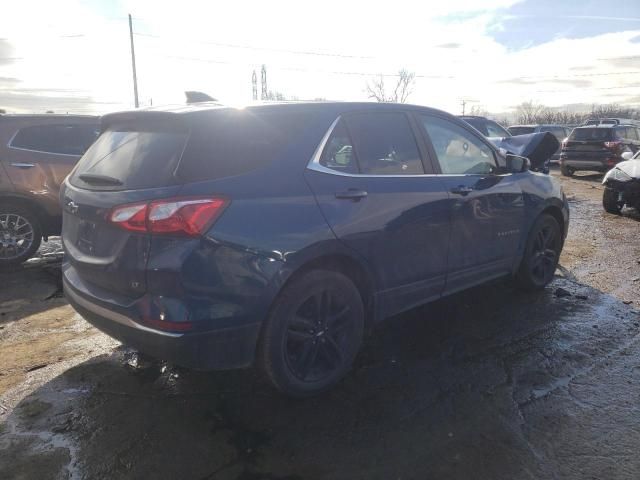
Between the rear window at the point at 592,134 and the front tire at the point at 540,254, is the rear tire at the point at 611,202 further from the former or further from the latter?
the rear window at the point at 592,134

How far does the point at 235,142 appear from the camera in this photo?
106 inches

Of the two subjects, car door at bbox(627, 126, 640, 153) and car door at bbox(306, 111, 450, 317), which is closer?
car door at bbox(306, 111, 450, 317)

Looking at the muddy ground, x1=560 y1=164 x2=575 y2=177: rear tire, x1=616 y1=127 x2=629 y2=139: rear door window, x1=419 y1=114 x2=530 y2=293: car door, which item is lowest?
the muddy ground

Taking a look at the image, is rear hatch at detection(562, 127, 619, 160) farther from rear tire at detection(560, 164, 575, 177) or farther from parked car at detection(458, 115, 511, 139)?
parked car at detection(458, 115, 511, 139)

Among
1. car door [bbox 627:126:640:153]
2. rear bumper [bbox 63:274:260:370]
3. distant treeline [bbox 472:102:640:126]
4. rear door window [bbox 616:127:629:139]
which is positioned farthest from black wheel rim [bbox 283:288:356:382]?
distant treeline [bbox 472:102:640:126]

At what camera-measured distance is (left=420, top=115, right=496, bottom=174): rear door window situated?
12.4 ft

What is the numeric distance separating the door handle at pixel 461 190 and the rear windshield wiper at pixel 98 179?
2.34m

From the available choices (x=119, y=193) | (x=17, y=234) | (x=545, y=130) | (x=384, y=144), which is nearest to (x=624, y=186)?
(x=384, y=144)

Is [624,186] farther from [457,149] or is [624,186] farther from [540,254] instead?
[457,149]

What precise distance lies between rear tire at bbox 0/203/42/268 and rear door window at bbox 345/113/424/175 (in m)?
4.62

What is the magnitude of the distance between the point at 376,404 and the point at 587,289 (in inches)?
128

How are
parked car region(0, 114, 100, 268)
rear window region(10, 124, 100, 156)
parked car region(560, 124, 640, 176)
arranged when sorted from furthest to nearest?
parked car region(560, 124, 640, 176) < rear window region(10, 124, 100, 156) < parked car region(0, 114, 100, 268)

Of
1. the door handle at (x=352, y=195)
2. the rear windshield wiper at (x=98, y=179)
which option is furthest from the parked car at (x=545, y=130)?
the rear windshield wiper at (x=98, y=179)

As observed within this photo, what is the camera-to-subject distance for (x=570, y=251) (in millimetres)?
6680
